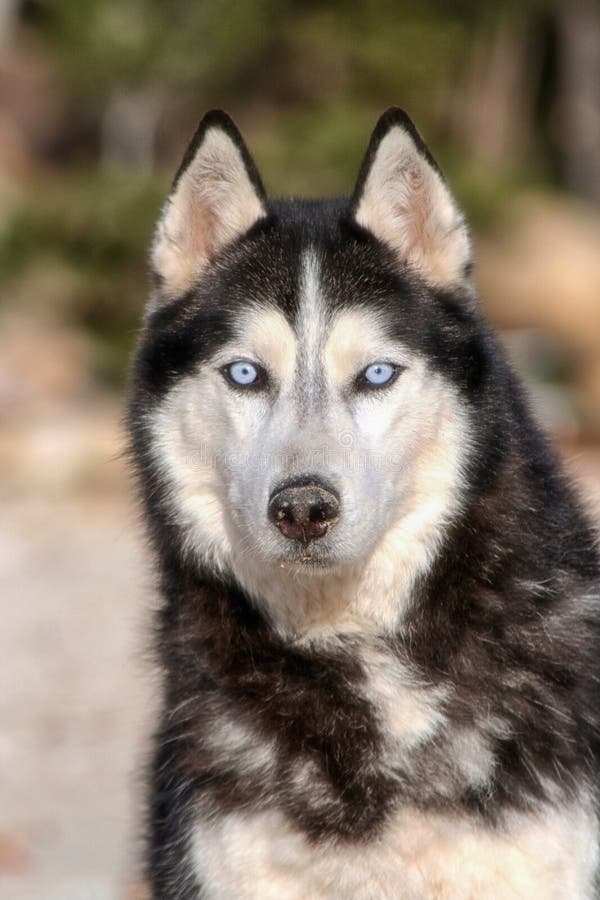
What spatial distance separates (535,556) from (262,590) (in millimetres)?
810

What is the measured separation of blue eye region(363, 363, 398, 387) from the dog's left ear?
0.38m

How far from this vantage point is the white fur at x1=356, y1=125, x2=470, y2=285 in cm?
443

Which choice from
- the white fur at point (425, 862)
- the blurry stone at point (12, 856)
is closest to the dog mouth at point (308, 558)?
the white fur at point (425, 862)

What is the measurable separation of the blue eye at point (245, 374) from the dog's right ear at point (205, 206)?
420 mm

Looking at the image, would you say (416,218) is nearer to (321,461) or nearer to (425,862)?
(321,461)

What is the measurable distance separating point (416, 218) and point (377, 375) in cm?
55

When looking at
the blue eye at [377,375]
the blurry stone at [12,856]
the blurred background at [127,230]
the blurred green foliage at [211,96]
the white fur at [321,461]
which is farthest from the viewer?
the blurred green foliage at [211,96]

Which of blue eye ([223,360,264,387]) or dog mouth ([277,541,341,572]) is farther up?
blue eye ([223,360,264,387])

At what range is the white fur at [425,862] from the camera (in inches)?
159

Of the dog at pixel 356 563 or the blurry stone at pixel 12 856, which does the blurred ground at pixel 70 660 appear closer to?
the blurry stone at pixel 12 856

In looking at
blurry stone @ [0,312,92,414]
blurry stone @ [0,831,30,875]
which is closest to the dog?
blurry stone @ [0,831,30,875]

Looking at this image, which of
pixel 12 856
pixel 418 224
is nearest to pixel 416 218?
pixel 418 224

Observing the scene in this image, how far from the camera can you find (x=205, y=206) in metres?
4.57

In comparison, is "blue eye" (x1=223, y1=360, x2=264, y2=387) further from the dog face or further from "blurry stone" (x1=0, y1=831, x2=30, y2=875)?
A: "blurry stone" (x1=0, y1=831, x2=30, y2=875)
